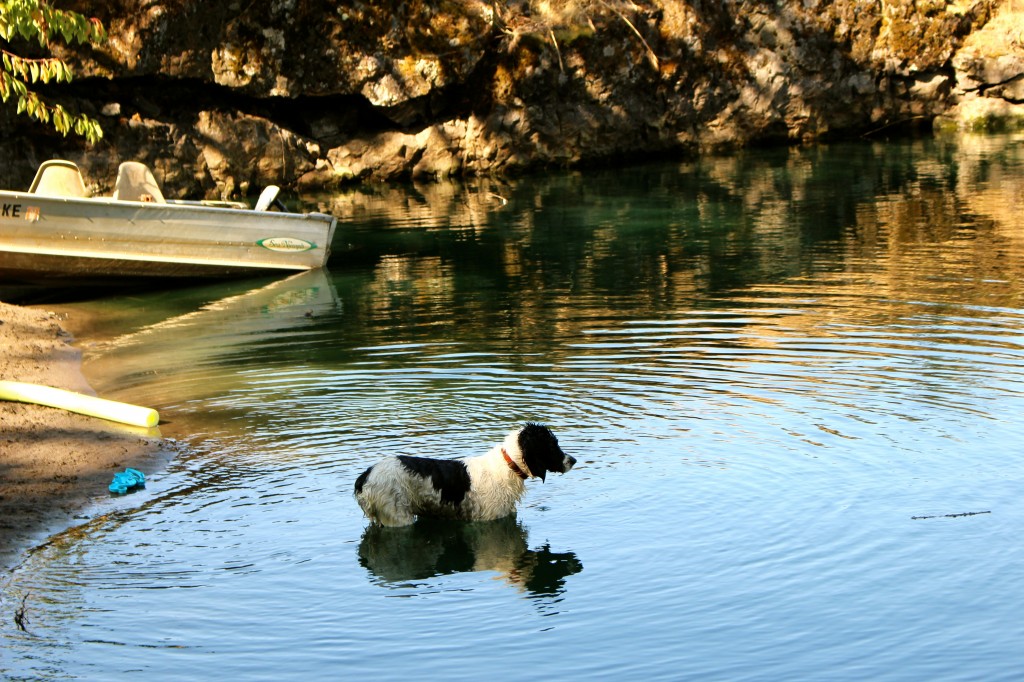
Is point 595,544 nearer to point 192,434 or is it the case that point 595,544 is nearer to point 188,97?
point 192,434

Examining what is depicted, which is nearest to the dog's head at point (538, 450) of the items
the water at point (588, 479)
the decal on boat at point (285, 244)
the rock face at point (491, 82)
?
the water at point (588, 479)

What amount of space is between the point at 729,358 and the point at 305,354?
4777 millimetres

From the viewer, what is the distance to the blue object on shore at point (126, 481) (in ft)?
31.2

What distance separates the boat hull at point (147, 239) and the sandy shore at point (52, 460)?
196 inches

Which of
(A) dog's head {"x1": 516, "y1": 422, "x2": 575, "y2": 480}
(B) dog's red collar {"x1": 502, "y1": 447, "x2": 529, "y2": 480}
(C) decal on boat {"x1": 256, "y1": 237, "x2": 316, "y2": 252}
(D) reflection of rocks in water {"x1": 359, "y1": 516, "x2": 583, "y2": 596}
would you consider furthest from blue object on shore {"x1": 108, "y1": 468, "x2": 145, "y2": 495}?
(C) decal on boat {"x1": 256, "y1": 237, "x2": 316, "y2": 252}

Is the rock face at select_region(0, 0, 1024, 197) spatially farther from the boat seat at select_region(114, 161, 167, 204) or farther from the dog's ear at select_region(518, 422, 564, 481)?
the dog's ear at select_region(518, 422, 564, 481)

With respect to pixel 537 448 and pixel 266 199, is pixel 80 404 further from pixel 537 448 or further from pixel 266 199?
pixel 266 199

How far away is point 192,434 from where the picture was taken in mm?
11172

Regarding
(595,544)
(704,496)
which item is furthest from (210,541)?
(704,496)

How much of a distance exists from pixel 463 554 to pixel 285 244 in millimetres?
12209

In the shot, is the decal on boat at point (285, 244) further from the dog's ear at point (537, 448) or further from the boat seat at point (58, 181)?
the dog's ear at point (537, 448)

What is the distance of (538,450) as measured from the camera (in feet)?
26.9

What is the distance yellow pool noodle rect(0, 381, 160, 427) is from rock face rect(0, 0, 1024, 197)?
19.9 meters

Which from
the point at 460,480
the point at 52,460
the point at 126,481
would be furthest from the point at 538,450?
the point at 52,460
